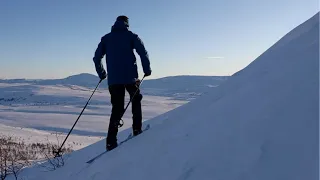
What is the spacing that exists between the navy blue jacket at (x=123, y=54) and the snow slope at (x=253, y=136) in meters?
1.28

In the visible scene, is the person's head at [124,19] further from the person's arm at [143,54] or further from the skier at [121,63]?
the person's arm at [143,54]

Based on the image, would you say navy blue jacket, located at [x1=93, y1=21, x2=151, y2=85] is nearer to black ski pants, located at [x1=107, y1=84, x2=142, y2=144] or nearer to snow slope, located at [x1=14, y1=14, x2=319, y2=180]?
black ski pants, located at [x1=107, y1=84, x2=142, y2=144]

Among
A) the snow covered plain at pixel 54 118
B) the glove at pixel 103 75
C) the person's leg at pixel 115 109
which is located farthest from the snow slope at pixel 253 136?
the snow covered plain at pixel 54 118

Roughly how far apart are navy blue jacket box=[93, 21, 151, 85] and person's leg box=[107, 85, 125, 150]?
0.39 feet

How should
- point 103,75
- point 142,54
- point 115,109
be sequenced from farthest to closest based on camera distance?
point 103,75 → point 115,109 → point 142,54

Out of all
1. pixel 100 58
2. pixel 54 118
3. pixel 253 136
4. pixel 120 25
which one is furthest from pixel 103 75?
pixel 54 118

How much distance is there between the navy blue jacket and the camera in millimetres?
5555

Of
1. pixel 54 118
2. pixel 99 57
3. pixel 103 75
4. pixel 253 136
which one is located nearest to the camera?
pixel 253 136

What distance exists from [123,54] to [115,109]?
2.90 ft

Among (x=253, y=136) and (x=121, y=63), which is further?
(x=121, y=63)

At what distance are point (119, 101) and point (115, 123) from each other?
14.3 inches

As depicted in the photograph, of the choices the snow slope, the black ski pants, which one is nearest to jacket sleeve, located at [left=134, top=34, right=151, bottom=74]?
the black ski pants

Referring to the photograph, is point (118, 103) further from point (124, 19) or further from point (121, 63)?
point (124, 19)

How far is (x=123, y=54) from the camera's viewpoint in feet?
18.4
